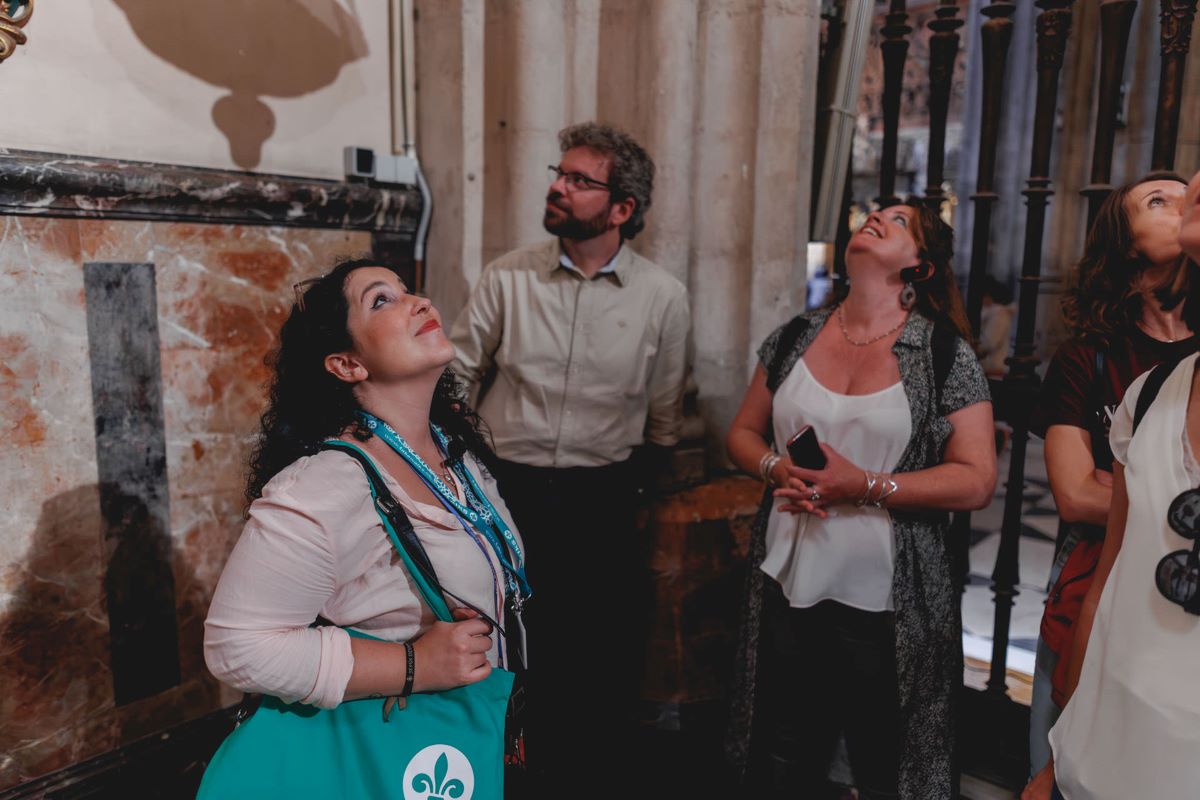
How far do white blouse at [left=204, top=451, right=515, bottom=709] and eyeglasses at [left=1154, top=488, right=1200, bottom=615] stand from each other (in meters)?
0.95

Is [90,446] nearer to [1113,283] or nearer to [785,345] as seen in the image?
[785,345]

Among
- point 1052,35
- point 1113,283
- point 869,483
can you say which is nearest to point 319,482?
point 869,483

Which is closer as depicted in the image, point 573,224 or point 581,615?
point 573,224

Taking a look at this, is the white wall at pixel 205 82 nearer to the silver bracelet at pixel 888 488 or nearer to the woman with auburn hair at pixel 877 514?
the woman with auburn hair at pixel 877 514

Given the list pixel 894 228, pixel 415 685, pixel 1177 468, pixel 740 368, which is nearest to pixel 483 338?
pixel 740 368

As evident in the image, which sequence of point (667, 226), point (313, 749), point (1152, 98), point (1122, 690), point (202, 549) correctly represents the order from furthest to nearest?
1. point (1152, 98)
2. point (667, 226)
3. point (202, 549)
4. point (313, 749)
5. point (1122, 690)

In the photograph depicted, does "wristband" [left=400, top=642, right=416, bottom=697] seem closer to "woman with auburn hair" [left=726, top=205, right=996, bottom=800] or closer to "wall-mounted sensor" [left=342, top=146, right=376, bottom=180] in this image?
"woman with auburn hair" [left=726, top=205, right=996, bottom=800]

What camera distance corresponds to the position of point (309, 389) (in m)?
1.47

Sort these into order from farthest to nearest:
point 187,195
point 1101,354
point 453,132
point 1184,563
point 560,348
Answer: point 453,132 → point 560,348 → point 187,195 → point 1101,354 → point 1184,563

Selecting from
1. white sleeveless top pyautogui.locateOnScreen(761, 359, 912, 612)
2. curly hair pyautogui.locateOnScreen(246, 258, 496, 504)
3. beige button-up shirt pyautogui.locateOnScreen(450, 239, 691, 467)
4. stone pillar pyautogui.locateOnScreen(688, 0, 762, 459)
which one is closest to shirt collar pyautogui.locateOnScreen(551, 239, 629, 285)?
beige button-up shirt pyautogui.locateOnScreen(450, 239, 691, 467)

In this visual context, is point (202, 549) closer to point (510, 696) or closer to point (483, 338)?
point (483, 338)

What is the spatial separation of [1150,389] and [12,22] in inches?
90.0

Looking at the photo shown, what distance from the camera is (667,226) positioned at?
8.86 feet

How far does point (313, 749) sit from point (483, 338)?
136 cm
